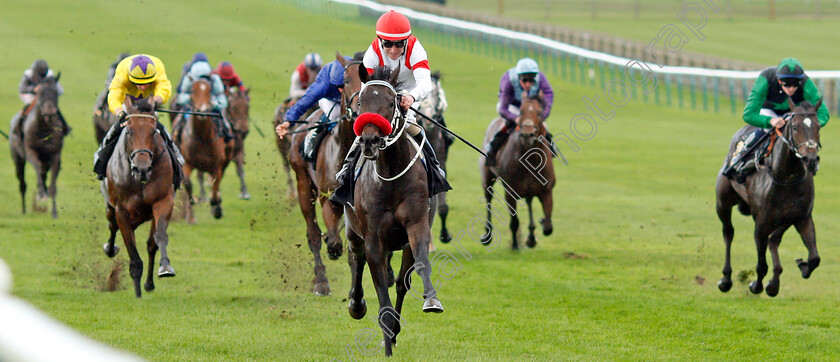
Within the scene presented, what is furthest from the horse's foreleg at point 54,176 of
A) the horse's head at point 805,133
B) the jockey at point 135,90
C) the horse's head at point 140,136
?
the horse's head at point 805,133

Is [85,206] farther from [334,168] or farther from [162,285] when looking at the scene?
[334,168]

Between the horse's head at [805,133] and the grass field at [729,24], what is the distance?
75.9ft

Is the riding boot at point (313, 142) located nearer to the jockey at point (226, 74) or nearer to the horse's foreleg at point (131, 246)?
the horse's foreleg at point (131, 246)

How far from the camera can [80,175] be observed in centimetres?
1992

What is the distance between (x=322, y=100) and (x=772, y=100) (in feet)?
13.1

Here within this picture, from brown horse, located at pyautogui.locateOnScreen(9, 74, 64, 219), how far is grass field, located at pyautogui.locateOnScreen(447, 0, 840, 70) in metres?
22.2

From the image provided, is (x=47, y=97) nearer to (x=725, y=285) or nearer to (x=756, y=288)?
(x=725, y=285)

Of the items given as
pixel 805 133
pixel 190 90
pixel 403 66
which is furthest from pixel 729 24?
pixel 403 66

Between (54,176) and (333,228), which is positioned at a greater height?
(333,228)

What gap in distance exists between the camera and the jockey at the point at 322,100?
29.6ft

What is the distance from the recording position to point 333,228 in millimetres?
8570

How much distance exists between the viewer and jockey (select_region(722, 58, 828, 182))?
29.2 ft

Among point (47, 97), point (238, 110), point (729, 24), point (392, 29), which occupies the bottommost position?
point (729, 24)

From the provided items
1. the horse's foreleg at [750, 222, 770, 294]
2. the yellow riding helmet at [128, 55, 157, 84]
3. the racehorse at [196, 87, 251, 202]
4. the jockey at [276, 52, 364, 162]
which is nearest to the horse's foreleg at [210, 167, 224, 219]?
the racehorse at [196, 87, 251, 202]
